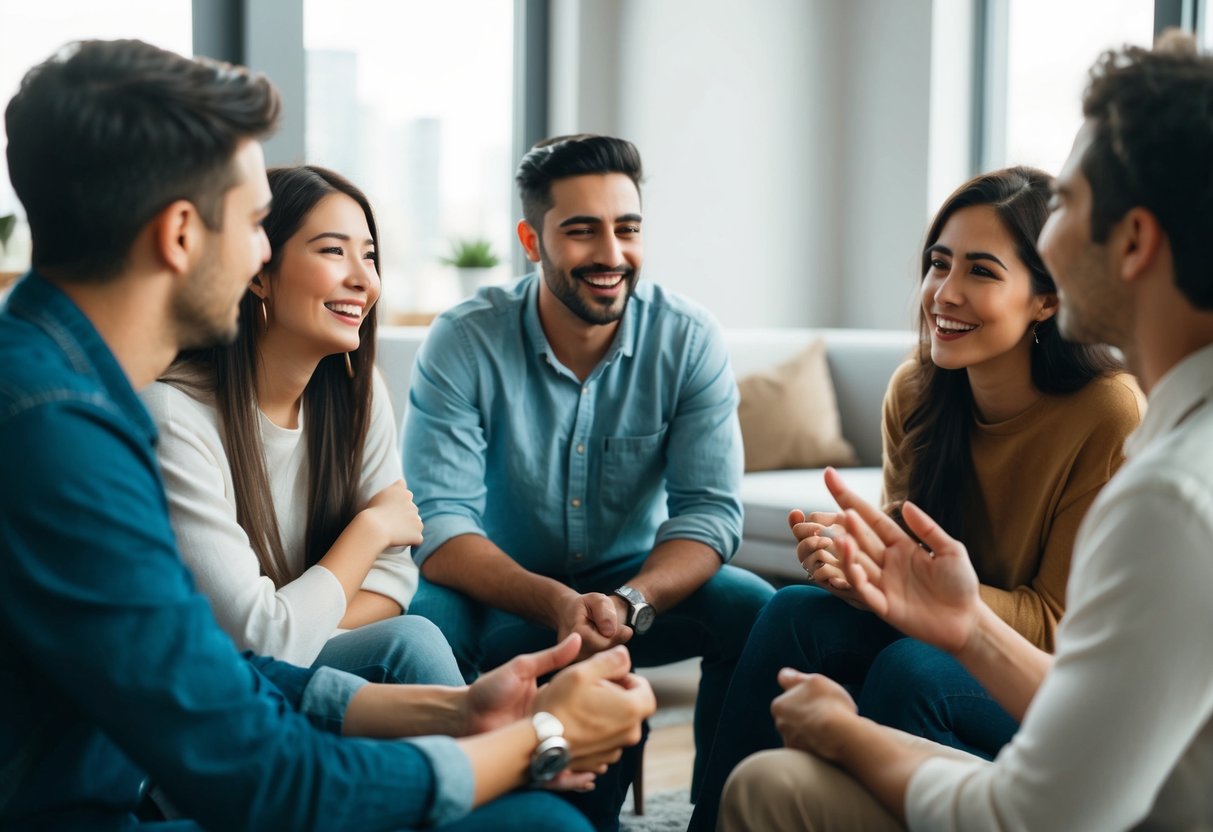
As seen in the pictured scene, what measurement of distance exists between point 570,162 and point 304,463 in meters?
0.97

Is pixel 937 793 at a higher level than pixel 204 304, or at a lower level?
lower

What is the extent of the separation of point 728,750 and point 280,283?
1.01 m

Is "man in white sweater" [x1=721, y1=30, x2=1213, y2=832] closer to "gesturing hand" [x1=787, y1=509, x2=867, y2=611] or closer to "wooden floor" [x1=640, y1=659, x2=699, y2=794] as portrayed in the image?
"gesturing hand" [x1=787, y1=509, x2=867, y2=611]

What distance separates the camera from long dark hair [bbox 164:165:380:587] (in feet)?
6.05

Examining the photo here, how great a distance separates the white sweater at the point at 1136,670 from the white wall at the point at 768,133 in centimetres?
381

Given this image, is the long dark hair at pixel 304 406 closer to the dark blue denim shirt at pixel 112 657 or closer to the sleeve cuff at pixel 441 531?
the sleeve cuff at pixel 441 531

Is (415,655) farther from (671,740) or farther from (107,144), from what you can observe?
(671,740)

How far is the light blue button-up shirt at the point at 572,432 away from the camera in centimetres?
254

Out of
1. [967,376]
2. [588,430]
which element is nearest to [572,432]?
[588,430]

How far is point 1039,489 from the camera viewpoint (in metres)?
1.99

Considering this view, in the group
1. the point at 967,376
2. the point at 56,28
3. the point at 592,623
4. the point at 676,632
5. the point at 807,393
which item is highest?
the point at 56,28

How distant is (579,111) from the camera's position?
4.75 m

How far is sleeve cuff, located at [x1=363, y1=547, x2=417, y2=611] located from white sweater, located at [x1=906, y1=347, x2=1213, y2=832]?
1.15 m

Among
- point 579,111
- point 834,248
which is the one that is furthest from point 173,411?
point 834,248
